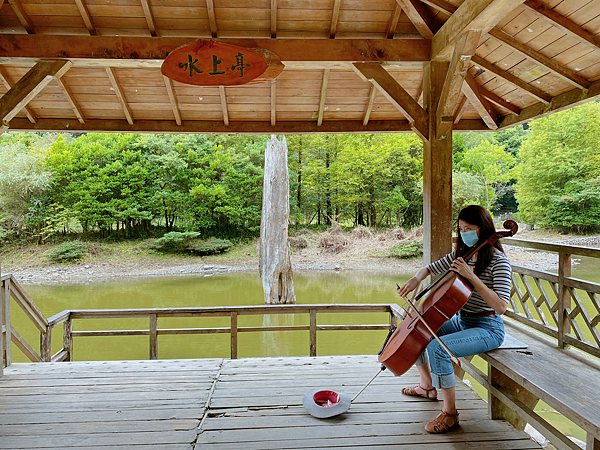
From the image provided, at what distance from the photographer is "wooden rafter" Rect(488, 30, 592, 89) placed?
308 centimetres

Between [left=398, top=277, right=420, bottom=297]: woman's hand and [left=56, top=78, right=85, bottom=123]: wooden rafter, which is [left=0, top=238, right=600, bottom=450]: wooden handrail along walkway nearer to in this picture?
[left=398, top=277, right=420, bottom=297]: woman's hand

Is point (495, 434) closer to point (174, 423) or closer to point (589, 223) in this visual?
point (174, 423)

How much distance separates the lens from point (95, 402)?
8.81 feet

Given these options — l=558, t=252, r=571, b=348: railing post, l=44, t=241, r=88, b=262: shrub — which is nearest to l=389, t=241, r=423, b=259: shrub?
l=44, t=241, r=88, b=262: shrub

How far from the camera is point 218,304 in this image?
1028 centimetres

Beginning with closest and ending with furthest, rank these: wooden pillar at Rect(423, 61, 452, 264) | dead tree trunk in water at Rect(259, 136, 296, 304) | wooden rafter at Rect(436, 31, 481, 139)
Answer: wooden rafter at Rect(436, 31, 481, 139)
wooden pillar at Rect(423, 61, 452, 264)
dead tree trunk in water at Rect(259, 136, 296, 304)

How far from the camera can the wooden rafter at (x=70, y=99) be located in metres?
3.77

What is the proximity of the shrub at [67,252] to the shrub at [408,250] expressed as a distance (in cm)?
1133

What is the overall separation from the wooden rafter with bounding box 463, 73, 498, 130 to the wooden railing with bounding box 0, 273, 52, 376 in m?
4.20

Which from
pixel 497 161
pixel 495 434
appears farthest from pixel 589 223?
pixel 495 434

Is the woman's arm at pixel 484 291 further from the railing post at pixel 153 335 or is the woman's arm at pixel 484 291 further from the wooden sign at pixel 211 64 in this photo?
the railing post at pixel 153 335

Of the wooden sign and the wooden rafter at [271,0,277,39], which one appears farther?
the wooden rafter at [271,0,277,39]

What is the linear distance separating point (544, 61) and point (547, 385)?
234cm

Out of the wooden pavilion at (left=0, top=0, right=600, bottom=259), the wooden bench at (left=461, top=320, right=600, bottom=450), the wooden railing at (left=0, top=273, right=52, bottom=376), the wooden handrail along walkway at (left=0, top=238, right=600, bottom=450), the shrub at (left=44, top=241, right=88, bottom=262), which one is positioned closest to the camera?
the wooden bench at (left=461, top=320, right=600, bottom=450)
